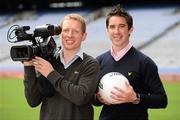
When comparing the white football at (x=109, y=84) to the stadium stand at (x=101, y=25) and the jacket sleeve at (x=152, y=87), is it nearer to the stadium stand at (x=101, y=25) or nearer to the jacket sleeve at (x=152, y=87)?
the jacket sleeve at (x=152, y=87)

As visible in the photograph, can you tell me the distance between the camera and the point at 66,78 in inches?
112

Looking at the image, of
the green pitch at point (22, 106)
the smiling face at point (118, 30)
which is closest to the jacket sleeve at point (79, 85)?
the smiling face at point (118, 30)

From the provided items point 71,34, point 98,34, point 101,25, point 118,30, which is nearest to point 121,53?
point 118,30

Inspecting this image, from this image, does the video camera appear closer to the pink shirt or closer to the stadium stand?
the pink shirt

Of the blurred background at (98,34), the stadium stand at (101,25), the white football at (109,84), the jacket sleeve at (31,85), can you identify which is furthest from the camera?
the stadium stand at (101,25)

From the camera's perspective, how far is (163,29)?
59.5 feet

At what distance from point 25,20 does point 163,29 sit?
7.65 metres

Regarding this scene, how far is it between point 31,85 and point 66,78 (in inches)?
9.2

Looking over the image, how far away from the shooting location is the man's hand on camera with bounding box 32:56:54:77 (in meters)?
2.78

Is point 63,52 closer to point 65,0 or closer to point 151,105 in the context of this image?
point 151,105

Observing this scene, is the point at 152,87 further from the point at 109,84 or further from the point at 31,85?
the point at 31,85

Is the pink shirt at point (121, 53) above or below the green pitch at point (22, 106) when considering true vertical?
above

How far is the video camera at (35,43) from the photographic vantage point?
280cm

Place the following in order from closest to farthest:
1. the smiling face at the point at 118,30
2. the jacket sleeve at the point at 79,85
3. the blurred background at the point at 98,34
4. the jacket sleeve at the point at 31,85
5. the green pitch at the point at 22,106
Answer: the jacket sleeve at the point at 79,85, the jacket sleeve at the point at 31,85, the smiling face at the point at 118,30, the green pitch at the point at 22,106, the blurred background at the point at 98,34
